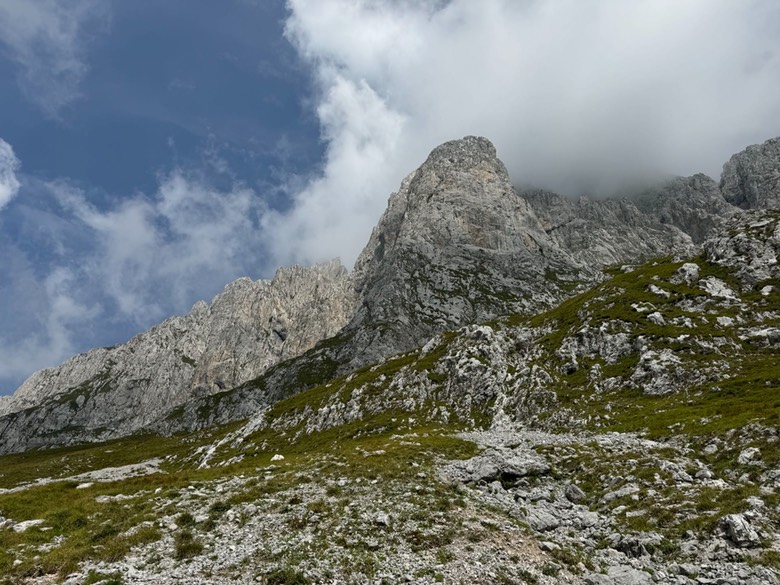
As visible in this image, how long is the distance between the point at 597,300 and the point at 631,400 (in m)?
47.4

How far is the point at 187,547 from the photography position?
785 inches

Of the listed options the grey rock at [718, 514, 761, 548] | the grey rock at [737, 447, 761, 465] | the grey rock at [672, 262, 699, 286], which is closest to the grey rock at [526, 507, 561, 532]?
the grey rock at [718, 514, 761, 548]

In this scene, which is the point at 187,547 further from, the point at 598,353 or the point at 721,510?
the point at 598,353

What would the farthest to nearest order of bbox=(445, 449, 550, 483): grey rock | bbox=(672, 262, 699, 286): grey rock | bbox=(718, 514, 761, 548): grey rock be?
bbox=(672, 262, 699, 286): grey rock, bbox=(445, 449, 550, 483): grey rock, bbox=(718, 514, 761, 548): grey rock

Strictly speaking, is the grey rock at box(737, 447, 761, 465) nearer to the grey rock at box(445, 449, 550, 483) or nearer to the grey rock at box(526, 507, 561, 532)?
the grey rock at box(445, 449, 550, 483)

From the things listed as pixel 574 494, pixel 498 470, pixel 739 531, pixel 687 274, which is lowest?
pixel 574 494

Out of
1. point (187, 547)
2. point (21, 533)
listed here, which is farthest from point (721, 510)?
point (21, 533)

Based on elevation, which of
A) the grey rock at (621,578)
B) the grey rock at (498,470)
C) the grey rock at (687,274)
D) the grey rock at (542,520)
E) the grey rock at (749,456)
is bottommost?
the grey rock at (621,578)

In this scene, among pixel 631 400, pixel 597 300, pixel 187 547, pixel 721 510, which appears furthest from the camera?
pixel 597 300

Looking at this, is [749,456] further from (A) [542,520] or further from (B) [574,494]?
(A) [542,520]

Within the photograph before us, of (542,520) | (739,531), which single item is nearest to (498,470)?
(542,520)

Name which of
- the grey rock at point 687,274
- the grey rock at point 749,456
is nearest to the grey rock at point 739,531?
the grey rock at point 749,456

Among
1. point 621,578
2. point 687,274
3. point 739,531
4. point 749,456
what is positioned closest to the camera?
point 621,578

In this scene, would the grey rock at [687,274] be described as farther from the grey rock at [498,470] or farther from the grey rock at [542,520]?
the grey rock at [542,520]
